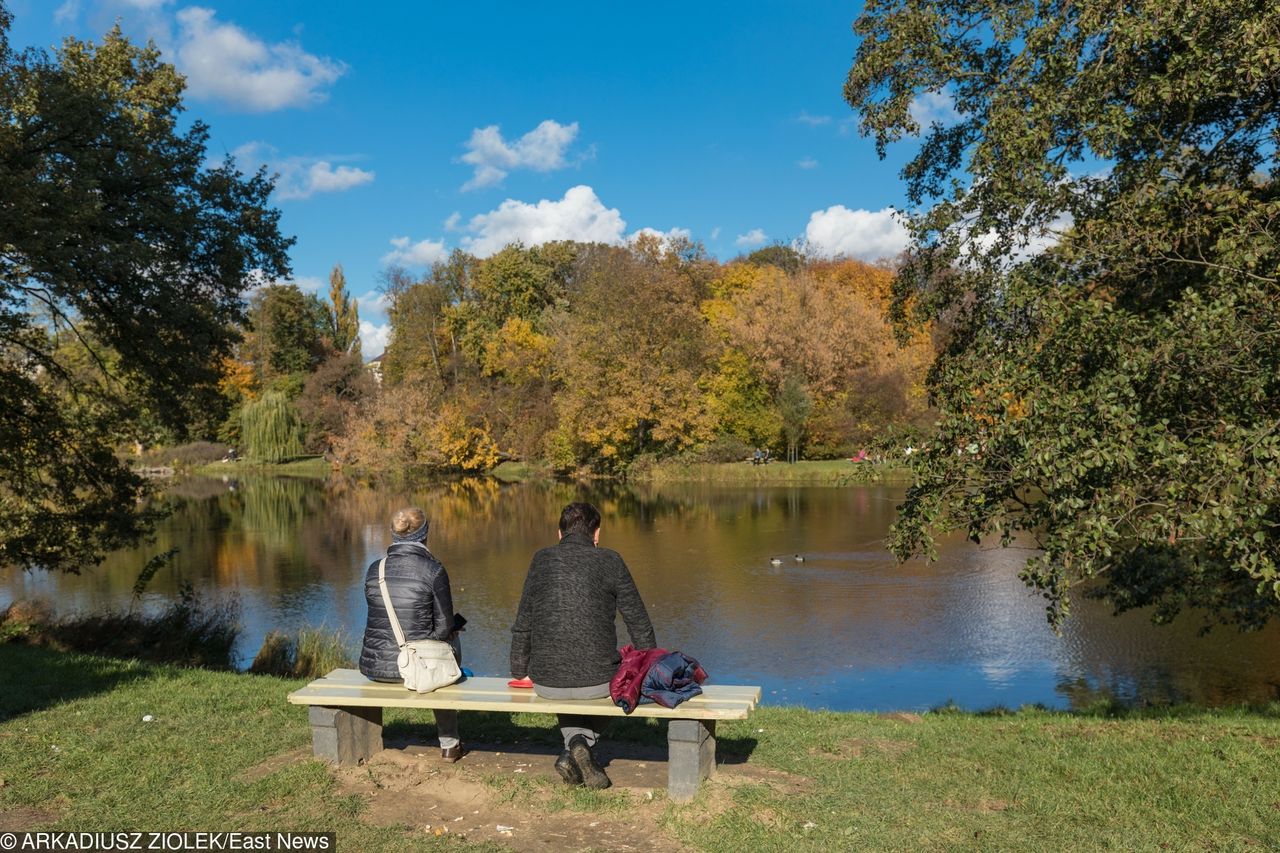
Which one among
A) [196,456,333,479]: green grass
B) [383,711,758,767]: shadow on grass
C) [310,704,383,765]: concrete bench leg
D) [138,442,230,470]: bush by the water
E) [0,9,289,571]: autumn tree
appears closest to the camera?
[310,704,383,765]: concrete bench leg

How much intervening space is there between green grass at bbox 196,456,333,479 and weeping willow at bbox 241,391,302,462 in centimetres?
56

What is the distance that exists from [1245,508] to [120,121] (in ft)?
41.3

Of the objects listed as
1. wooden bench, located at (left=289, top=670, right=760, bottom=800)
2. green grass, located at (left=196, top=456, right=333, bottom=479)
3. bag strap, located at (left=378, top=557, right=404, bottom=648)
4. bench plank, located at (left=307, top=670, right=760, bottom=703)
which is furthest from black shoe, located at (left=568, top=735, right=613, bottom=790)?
green grass, located at (left=196, top=456, right=333, bottom=479)

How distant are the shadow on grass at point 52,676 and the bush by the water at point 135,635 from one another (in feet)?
9.33

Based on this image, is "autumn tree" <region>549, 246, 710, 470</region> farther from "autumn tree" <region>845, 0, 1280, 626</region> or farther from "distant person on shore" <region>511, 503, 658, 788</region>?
"distant person on shore" <region>511, 503, 658, 788</region>

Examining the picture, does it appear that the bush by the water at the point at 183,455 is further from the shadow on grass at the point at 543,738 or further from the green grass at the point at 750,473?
the shadow on grass at the point at 543,738

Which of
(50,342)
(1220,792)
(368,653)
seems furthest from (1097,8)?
(50,342)

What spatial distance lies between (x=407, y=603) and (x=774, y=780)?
7.42 ft

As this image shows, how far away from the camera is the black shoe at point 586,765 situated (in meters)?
5.07

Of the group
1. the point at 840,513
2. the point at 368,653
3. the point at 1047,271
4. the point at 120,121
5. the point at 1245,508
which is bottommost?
the point at 840,513

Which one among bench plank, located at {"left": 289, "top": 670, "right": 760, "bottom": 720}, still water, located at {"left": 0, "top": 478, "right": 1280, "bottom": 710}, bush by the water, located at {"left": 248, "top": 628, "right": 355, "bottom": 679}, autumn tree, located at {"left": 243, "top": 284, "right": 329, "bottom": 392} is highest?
autumn tree, located at {"left": 243, "top": 284, "right": 329, "bottom": 392}

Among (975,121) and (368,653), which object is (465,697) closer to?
(368,653)

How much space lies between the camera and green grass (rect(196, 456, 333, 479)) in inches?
2090

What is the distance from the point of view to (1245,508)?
5477mm
